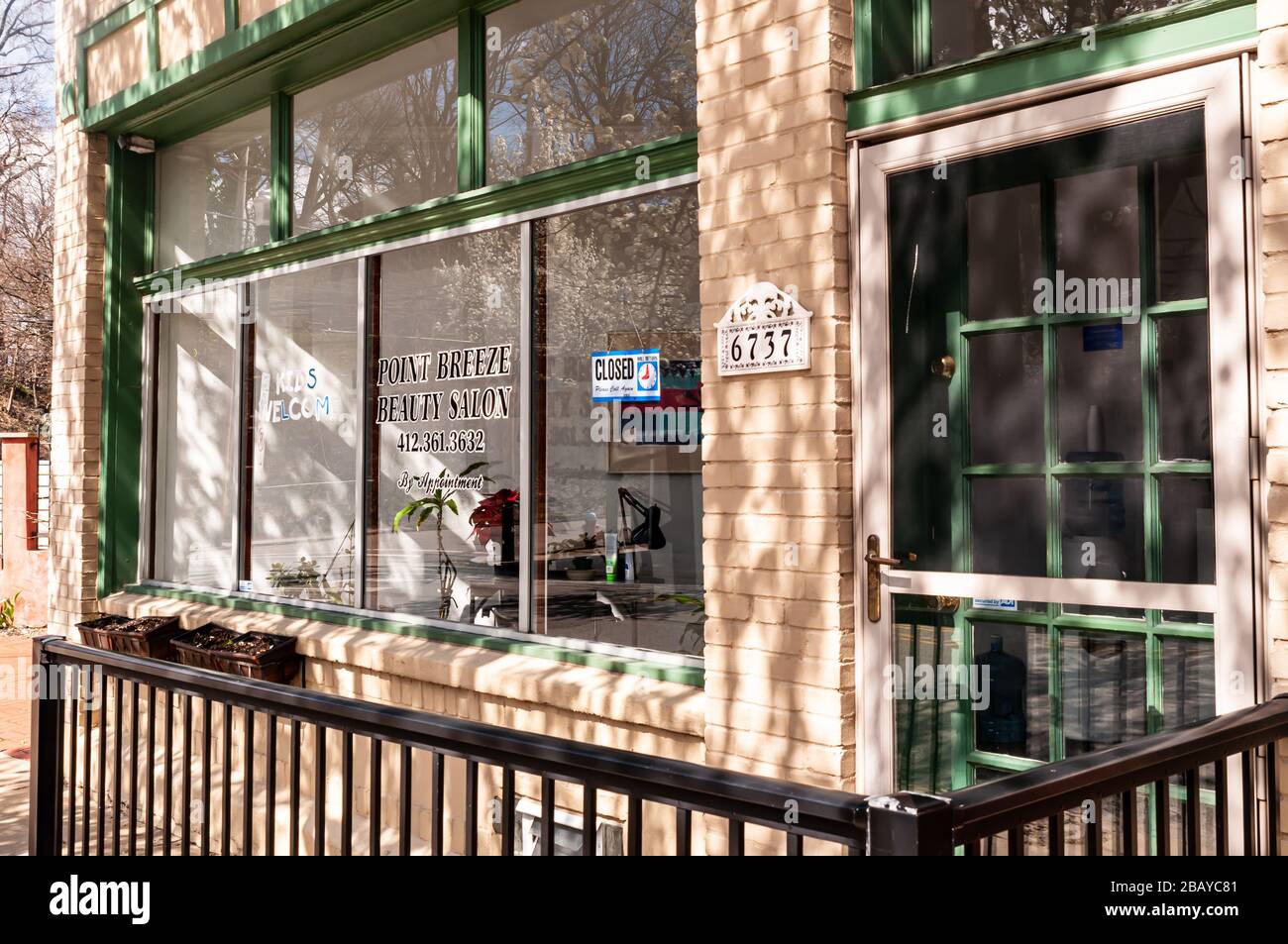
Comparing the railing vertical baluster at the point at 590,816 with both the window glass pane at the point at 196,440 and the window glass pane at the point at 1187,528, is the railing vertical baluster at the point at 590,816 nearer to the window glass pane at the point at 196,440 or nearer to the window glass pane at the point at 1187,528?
the window glass pane at the point at 1187,528

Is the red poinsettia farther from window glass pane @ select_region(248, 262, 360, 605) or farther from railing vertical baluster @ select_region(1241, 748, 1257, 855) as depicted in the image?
railing vertical baluster @ select_region(1241, 748, 1257, 855)

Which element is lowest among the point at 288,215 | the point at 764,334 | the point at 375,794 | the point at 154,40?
the point at 375,794

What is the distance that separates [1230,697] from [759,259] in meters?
1.99

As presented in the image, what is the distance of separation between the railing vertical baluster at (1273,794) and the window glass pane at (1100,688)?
474 mm

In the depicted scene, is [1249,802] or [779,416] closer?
[1249,802]

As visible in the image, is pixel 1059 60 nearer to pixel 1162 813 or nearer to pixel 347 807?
pixel 1162 813

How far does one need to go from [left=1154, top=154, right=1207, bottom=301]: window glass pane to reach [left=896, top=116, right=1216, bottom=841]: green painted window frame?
0.08 feet

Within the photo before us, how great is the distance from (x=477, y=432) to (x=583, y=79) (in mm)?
1692

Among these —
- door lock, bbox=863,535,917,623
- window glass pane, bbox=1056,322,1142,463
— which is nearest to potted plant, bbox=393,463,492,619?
door lock, bbox=863,535,917,623

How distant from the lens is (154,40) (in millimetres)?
7305

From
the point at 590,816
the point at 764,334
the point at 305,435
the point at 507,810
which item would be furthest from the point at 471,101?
the point at 590,816
